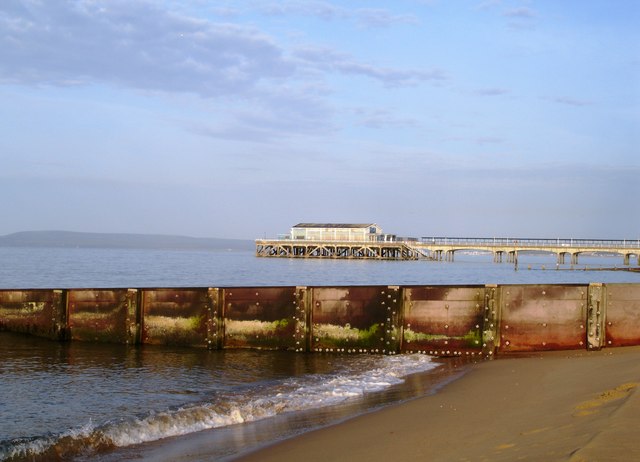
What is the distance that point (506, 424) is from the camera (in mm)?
7516

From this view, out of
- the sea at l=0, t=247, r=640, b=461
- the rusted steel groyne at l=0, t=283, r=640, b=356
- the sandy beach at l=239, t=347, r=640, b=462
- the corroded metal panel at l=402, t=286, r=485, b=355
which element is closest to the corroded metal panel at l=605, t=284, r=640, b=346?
the rusted steel groyne at l=0, t=283, r=640, b=356

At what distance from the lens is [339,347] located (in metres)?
15.1

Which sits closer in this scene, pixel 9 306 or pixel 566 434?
pixel 566 434

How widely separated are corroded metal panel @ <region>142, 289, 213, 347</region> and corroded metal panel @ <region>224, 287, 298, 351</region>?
57cm

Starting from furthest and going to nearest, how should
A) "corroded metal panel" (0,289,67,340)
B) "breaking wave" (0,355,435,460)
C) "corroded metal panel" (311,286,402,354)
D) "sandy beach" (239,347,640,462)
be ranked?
"corroded metal panel" (0,289,67,340) → "corroded metal panel" (311,286,402,354) → "breaking wave" (0,355,435,460) → "sandy beach" (239,347,640,462)

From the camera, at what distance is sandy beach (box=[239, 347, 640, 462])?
19.3ft

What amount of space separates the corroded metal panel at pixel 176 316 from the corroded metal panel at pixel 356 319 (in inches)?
105

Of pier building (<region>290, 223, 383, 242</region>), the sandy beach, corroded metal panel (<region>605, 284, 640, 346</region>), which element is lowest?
the sandy beach

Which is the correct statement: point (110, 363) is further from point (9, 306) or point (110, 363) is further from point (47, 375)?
point (9, 306)

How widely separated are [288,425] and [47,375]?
6.24 metres

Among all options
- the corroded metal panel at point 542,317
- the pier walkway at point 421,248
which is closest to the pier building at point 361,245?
the pier walkway at point 421,248

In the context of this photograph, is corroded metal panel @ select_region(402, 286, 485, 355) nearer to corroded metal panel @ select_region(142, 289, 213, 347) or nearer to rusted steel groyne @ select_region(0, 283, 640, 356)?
rusted steel groyne @ select_region(0, 283, 640, 356)

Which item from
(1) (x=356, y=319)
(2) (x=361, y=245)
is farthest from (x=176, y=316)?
(2) (x=361, y=245)

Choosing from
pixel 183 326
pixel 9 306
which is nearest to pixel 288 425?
pixel 183 326
